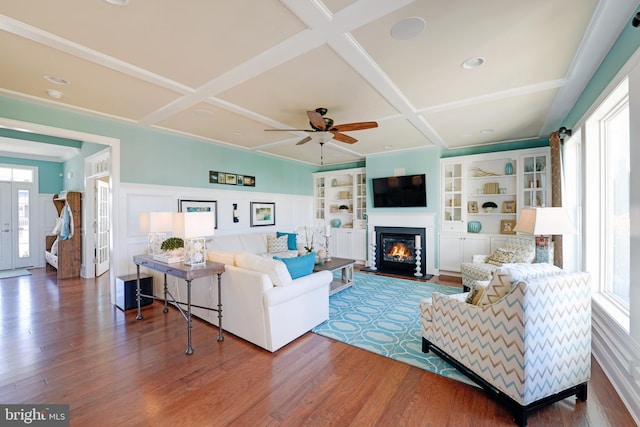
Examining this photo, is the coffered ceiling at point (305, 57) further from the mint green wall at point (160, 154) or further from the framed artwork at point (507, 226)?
the framed artwork at point (507, 226)

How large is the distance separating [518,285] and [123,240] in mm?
4844

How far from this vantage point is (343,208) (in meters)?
7.45

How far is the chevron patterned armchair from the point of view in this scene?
1727 mm

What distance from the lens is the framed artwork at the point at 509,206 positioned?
522cm

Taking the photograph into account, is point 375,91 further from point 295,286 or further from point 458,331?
point 458,331

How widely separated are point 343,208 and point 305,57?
5381 millimetres

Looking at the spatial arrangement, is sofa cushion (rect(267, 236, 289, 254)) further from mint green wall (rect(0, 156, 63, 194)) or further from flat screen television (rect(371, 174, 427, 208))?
mint green wall (rect(0, 156, 63, 194))

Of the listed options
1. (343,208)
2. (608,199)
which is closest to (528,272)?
(608,199)

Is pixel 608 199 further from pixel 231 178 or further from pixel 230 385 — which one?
pixel 231 178

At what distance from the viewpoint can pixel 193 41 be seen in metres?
Result: 2.06

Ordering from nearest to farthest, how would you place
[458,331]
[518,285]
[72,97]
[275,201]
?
[518,285] → [458,331] → [72,97] → [275,201]

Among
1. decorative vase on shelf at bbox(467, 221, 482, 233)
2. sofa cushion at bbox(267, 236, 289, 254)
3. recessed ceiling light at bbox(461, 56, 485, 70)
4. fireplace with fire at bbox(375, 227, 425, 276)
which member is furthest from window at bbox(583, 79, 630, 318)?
sofa cushion at bbox(267, 236, 289, 254)

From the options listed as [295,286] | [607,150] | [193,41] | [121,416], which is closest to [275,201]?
[295,286]

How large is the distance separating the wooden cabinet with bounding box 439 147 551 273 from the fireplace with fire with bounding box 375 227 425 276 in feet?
1.81
